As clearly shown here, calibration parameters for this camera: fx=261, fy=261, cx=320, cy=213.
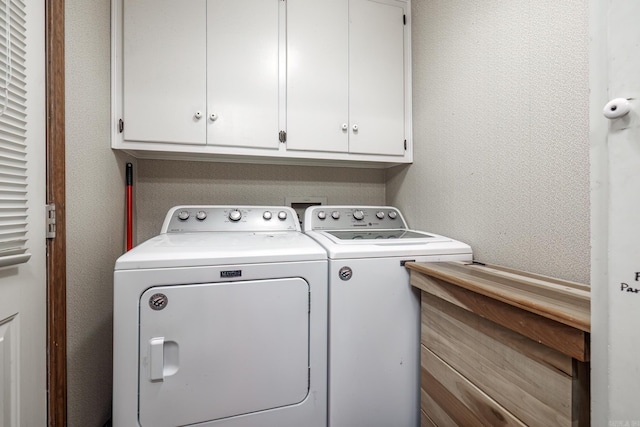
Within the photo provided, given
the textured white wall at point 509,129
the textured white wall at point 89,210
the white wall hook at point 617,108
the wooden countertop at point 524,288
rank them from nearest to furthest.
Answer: the white wall hook at point 617,108, the wooden countertop at point 524,288, the textured white wall at point 509,129, the textured white wall at point 89,210

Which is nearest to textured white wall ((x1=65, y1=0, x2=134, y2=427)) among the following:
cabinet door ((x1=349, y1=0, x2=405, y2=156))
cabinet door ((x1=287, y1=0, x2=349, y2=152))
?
cabinet door ((x1=287, y1=0, x2=349, y2=152))

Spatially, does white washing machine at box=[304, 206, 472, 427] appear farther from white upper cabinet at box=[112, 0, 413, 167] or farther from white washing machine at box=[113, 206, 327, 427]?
white upper cabinet at box=[112, 0, 413, 167]

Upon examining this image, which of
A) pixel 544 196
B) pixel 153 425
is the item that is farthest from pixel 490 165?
pixel 153 425

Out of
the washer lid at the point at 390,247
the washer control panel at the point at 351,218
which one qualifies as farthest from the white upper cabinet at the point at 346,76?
the washer lid at the point at 390,247

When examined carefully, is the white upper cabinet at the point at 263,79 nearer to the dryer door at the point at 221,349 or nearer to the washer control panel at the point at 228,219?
the washer control panel at the point at 228,219

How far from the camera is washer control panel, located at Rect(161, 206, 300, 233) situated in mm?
1532

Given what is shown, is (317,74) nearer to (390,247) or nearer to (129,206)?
(390,247)

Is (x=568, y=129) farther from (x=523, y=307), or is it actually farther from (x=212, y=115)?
(x=212, y=115)

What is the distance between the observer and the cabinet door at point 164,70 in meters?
1.39

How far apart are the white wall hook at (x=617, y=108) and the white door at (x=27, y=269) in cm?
134

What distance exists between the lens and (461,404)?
914mm

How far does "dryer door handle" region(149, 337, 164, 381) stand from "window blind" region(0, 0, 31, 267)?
17.5 inches

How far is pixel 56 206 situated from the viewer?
907 mm

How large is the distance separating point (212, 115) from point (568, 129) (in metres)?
1.60
